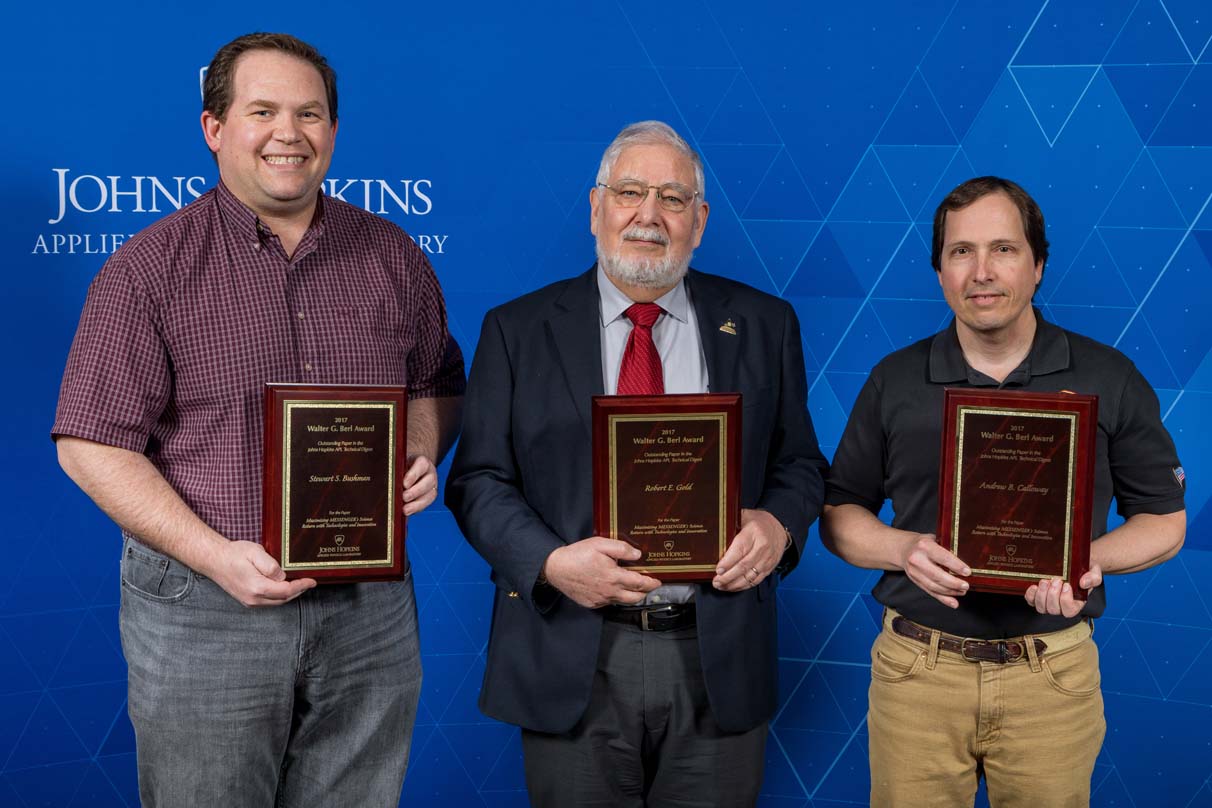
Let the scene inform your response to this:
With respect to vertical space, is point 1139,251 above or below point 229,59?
below

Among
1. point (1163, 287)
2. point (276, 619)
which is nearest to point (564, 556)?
point (276, 619)

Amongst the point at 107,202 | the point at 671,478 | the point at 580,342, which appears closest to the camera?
the point at 671,478

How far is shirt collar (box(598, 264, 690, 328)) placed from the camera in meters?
2.72

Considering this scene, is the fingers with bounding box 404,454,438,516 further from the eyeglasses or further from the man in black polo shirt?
the man in black polo shirt

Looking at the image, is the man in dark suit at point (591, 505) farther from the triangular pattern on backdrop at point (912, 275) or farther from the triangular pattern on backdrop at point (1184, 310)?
the triangular pattern on backdrop at point (1184, 310)

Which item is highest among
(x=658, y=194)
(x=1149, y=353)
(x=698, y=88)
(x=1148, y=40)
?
(x=1148, y=40)

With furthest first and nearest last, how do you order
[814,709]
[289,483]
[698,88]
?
[814,709]
[698,88]
[289,483]

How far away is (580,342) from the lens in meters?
2.67

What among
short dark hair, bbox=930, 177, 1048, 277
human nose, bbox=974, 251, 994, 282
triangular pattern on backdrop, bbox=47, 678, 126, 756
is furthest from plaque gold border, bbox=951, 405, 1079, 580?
triangular pattern on backdrop, bbox=47, 678, 126, 756

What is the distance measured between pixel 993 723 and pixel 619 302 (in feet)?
4.15

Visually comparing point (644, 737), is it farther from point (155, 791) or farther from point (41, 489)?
point (41, 489)

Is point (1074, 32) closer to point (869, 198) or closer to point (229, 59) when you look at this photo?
point (869, 198)

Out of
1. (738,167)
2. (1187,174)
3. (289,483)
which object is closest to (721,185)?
(738,167)

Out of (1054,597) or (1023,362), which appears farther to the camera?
(1023,362)
